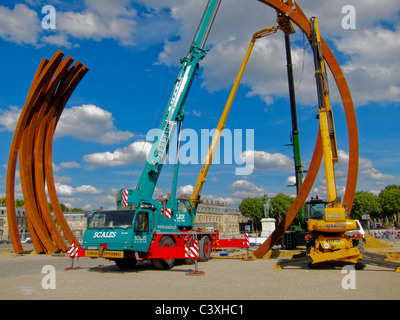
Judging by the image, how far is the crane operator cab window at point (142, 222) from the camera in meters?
11.0

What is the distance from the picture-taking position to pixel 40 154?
20.2 m

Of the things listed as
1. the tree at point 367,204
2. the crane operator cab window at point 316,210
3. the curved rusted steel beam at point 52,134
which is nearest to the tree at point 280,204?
the tree at point 367,204

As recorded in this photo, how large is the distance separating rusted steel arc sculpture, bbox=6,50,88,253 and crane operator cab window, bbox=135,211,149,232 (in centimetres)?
1065

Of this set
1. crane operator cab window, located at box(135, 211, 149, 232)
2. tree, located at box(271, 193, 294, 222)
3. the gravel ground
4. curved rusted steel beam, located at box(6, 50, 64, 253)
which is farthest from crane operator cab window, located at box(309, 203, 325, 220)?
tree, located at box(271, 193, 294, 222)

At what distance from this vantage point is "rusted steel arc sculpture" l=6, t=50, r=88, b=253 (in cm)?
1956

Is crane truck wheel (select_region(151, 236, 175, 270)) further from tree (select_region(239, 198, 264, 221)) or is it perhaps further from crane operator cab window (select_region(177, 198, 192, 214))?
tree (select_region(239, 198, 264, 221))

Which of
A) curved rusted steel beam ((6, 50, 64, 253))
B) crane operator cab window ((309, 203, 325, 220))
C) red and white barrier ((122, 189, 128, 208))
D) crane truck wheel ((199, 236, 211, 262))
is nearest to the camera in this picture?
red and white barrier ((122, 189, 128, 208))

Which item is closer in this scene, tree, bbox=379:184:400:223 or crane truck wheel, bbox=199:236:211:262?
crane truck wheel, bbox=199:236:211:262

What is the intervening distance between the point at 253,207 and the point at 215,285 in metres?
92.9

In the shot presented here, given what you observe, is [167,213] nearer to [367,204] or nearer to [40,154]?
[40,154]

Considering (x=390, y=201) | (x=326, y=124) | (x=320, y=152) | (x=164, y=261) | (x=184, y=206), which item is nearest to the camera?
(x=326, y=124)

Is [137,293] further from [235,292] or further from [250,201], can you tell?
[250,201]

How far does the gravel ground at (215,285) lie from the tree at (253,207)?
8890cm

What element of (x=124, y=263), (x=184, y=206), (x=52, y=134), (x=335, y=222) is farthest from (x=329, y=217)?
(x=52, y=134)
